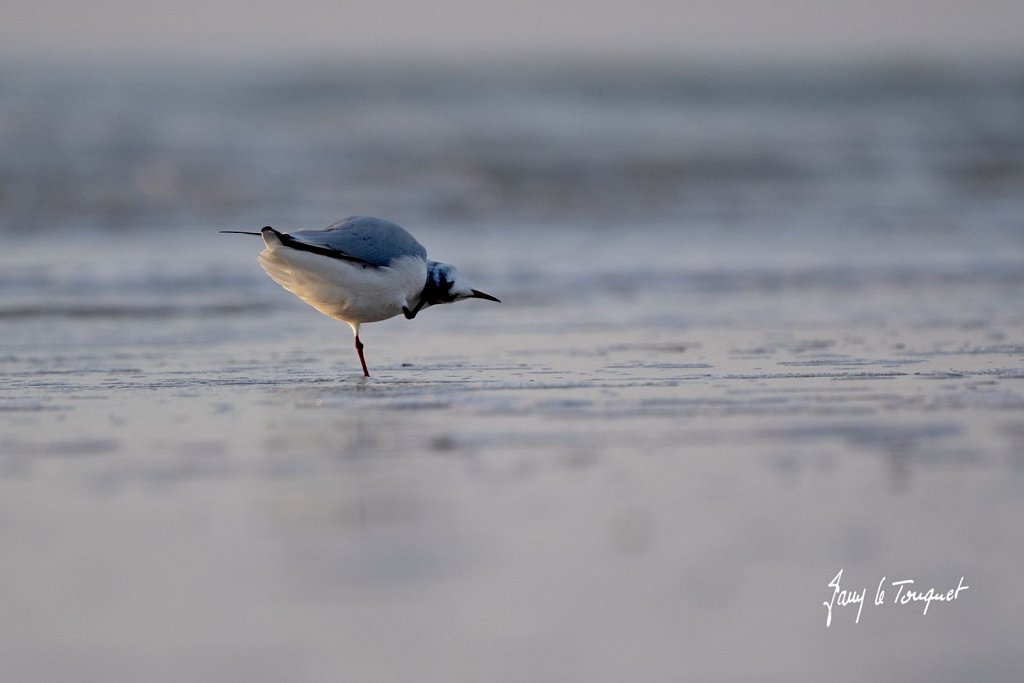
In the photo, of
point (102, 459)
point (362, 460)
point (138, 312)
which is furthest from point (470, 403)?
point (138, 312)

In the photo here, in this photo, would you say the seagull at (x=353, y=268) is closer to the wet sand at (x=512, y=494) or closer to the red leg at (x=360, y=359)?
the red leg at (x=360, y=359)

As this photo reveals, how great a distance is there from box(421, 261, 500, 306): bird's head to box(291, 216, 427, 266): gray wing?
0.77ft

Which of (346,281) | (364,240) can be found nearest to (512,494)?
(346,281)

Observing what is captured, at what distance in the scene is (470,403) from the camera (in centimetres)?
573

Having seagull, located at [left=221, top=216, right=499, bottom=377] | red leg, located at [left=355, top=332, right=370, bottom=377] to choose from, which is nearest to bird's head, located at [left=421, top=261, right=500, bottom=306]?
seagull, located at [left=221, top=216, right=499, bottom=377]

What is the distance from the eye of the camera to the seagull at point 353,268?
6.51m

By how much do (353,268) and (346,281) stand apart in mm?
67

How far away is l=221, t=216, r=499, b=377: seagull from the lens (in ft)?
21.4

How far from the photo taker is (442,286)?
725 centimetres
